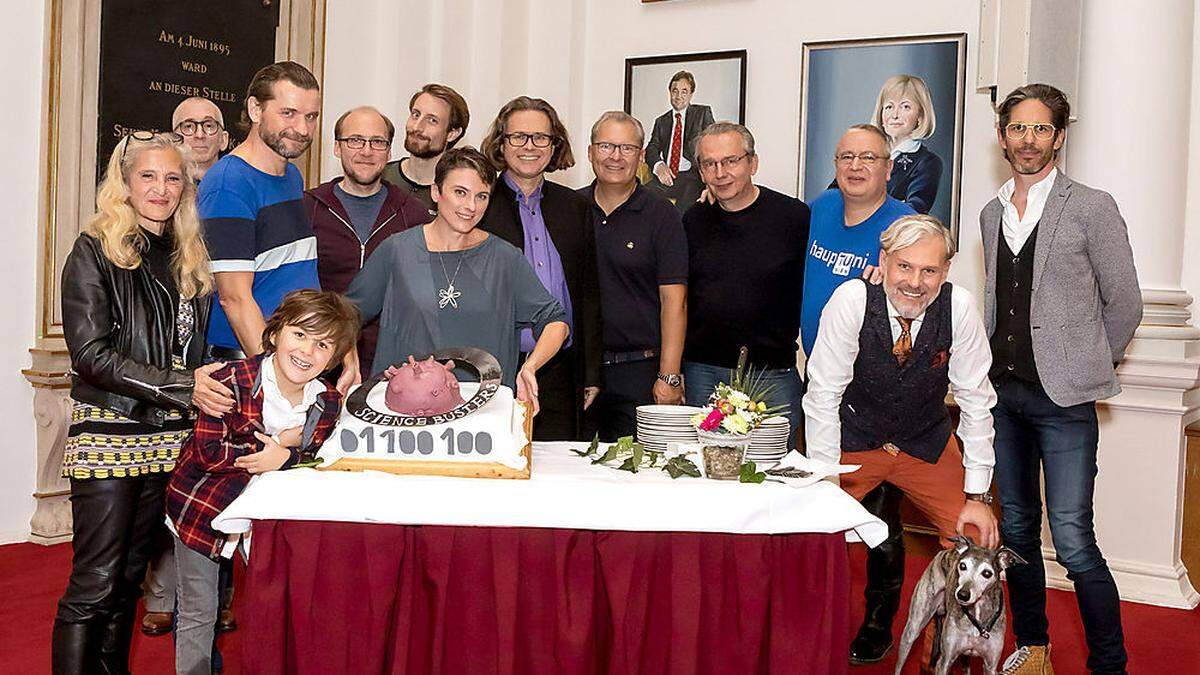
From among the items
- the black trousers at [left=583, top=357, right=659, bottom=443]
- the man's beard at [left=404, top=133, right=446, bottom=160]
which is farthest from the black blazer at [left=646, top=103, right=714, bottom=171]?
the black trousers at [left=583, top=357, right=659, bottom=443]

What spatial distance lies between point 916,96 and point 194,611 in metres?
4.24

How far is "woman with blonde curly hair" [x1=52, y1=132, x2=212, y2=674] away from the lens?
108 inches

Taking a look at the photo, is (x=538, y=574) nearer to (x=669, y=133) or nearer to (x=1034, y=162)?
(x=1034, y=162)

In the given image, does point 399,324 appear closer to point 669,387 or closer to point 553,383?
point 553,383

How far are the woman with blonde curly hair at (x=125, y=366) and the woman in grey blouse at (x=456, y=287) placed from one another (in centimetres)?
49

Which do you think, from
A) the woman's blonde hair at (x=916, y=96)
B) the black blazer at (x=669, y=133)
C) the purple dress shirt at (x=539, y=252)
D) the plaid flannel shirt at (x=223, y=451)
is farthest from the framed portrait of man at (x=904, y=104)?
the plaid flannel shirt at (x=223, y=451)

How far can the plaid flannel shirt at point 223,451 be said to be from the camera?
2.67 meters

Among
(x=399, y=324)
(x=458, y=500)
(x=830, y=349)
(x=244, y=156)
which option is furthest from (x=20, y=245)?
(x=830, y=349)

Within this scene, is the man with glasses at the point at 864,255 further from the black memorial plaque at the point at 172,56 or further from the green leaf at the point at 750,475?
the black memorial plaque at the point at 172,56

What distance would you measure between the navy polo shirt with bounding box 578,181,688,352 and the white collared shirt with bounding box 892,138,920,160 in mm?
2123

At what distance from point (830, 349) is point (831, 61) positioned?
3.20 meters

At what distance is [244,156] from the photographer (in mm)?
3195

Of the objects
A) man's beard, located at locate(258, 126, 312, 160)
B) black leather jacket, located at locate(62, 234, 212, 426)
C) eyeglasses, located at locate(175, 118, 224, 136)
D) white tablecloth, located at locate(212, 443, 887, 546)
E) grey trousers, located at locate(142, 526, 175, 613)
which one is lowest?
grey trousers, located at locate(142, 526, 175, 613)

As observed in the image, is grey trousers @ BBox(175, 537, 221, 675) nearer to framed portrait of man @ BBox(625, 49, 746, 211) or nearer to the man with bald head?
the man with bald head
